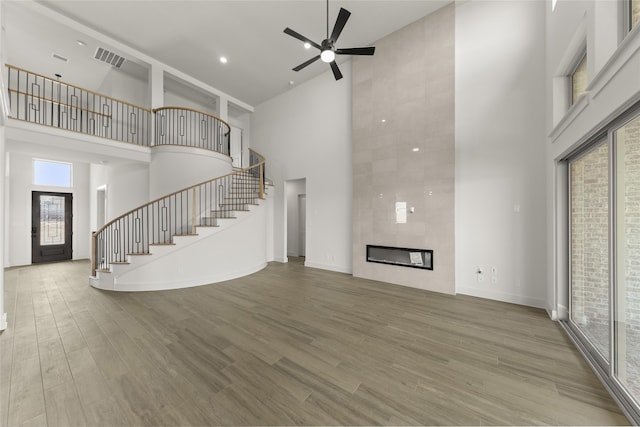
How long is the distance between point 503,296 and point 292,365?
12.0ft

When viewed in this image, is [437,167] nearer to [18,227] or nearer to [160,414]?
[160,414]

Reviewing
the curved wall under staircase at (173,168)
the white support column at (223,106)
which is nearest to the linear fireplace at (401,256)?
the curved wall under staircase at (173,168)

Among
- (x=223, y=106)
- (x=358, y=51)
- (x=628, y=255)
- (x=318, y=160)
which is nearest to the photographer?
(x=628, y=255)

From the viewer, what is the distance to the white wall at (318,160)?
5871mm

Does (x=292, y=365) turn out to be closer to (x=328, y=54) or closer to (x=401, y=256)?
(x=401, y=256)

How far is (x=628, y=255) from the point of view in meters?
1.86

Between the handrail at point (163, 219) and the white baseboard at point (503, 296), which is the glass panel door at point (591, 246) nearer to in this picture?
the white baseboard at point (503, 296)

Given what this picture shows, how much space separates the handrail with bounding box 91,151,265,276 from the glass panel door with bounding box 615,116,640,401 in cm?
577

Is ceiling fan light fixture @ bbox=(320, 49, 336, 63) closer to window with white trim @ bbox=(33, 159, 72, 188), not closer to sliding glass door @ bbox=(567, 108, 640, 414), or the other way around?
sliding glass door @ bbox=(567, 108, 640, 414)

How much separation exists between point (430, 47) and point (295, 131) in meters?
3.88

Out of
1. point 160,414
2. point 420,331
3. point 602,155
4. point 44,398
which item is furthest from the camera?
point 420,331

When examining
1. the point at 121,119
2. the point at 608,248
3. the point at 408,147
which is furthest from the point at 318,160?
the point at 121,119

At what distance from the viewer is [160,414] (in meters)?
1.61

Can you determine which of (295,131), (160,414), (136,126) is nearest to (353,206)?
(295,131)
